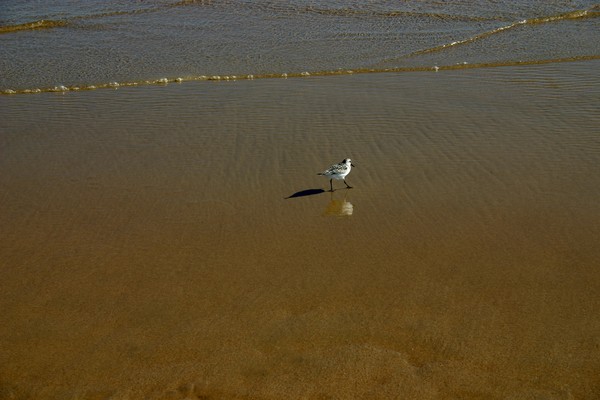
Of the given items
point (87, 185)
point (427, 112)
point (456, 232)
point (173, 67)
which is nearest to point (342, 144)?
point (427, 112)

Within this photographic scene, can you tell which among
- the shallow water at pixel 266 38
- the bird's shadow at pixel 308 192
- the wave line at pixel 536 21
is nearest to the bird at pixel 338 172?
the bird's shadow at pixel 308 192

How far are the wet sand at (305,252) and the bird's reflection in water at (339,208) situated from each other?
3 centimetres

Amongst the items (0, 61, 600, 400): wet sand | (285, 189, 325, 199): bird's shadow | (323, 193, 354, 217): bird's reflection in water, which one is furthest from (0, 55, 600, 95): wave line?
(323, 193, 354, 217): bird's reflection in water

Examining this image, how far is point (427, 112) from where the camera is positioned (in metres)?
10.4

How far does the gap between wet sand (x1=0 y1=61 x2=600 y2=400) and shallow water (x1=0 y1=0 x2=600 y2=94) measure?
3071 mm

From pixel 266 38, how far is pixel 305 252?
35.6 feet

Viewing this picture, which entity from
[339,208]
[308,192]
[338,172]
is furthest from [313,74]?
[339,208]

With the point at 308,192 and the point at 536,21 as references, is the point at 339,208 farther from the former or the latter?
the point at 536,21

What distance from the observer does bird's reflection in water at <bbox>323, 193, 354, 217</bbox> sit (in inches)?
289

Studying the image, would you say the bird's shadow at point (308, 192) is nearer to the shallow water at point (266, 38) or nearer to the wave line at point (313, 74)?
the wave line at point (313, 74)

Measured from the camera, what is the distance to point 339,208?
748cm

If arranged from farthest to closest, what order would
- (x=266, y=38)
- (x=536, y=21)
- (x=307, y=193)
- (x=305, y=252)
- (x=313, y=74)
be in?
(x=536, y=21) < (x=266, y=38) < (x=313, y=74) < (x=307, y=193) < (x=305, y=252)

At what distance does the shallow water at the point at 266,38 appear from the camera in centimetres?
1364

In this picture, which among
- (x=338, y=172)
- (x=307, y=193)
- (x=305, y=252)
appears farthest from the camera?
(x=307, y=193)
